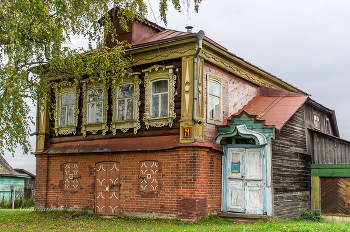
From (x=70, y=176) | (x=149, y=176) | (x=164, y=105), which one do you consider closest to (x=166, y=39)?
(x=164, y=105)

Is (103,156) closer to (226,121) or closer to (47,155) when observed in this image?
(47,155)

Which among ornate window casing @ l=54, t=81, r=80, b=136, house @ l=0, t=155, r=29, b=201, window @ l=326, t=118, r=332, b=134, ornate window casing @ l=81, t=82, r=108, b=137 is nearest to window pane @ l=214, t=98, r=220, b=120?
ornate window casing @ l=81, t=82, r=108, b=137

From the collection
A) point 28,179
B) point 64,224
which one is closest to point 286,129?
point 64,224

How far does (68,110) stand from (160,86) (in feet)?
16.8

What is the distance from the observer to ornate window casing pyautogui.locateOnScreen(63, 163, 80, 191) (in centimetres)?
1641

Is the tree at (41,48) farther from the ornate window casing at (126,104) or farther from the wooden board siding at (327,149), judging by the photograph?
the wooden board siding at (327,149)

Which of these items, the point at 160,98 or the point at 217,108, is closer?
the point at 160,98

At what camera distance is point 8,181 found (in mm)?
27188

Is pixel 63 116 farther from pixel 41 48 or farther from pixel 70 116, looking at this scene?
pixel 41 48

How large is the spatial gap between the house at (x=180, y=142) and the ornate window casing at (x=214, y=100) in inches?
1.5

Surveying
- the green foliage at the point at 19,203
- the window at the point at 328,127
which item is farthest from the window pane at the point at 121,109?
the green foliage at the point at 19,203

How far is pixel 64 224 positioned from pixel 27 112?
3.99 m

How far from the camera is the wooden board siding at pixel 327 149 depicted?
17.1 metres

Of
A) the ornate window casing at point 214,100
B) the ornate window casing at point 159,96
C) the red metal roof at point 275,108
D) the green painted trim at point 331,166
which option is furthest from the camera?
the green painted trim at point 331,166
